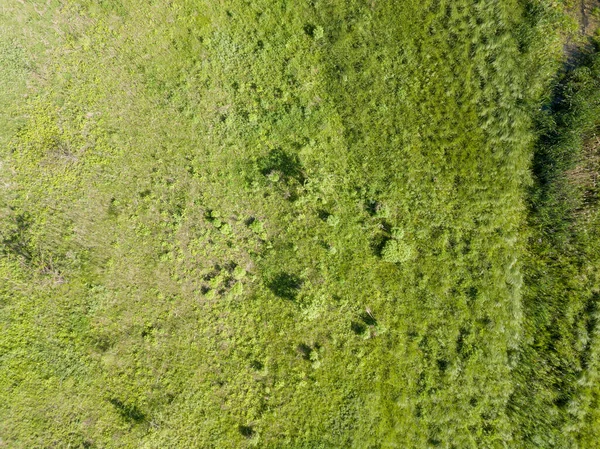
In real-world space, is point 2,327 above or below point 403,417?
below

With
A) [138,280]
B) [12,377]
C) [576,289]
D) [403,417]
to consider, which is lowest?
[12,377]

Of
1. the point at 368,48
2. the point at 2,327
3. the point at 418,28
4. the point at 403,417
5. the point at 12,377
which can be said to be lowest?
the point at 12,377

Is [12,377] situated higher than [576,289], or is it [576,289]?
[576,289]

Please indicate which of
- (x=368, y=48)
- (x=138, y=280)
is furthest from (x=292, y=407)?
(x=368, y=48)

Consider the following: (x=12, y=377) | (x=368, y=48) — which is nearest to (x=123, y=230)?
(x=12, y=377)

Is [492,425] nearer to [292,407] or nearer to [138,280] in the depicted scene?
[292,407]

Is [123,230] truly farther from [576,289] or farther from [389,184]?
[576,289]
